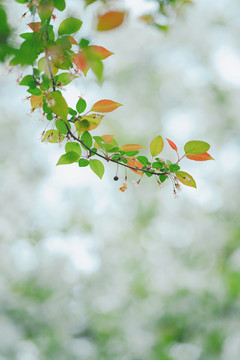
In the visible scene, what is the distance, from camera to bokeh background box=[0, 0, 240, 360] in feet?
8.80

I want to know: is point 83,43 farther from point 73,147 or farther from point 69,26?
point 73,147

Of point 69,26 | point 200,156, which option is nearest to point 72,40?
point 69,26

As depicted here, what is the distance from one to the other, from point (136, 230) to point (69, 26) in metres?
3.13

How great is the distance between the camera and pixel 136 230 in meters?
3.45

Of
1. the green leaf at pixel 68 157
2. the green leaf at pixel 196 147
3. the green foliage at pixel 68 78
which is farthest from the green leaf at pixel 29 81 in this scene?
the green leaf at pixel 196 147

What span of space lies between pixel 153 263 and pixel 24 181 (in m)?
1.41

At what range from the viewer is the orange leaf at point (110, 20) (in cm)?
36

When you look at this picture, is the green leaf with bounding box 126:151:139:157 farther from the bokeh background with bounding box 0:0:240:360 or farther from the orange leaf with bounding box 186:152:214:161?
the bokeh background with bounding box 0:0:240:360

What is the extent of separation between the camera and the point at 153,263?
3133 millimetres

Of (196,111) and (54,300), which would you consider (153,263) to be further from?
(196,111)

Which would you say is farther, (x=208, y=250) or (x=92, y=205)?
(x=92, y=205)

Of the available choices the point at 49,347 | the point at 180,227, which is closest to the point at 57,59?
the point at 49,347

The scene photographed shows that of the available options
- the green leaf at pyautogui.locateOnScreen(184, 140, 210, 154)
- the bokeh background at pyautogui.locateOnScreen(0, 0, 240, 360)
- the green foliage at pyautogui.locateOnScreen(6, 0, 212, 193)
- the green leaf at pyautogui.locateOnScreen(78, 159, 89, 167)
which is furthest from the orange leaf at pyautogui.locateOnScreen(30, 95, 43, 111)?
the bokeh background at pyautogui.locateOnScreen(0, 0, 240, 360)

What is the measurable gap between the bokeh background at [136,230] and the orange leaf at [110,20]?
1.95 meters
